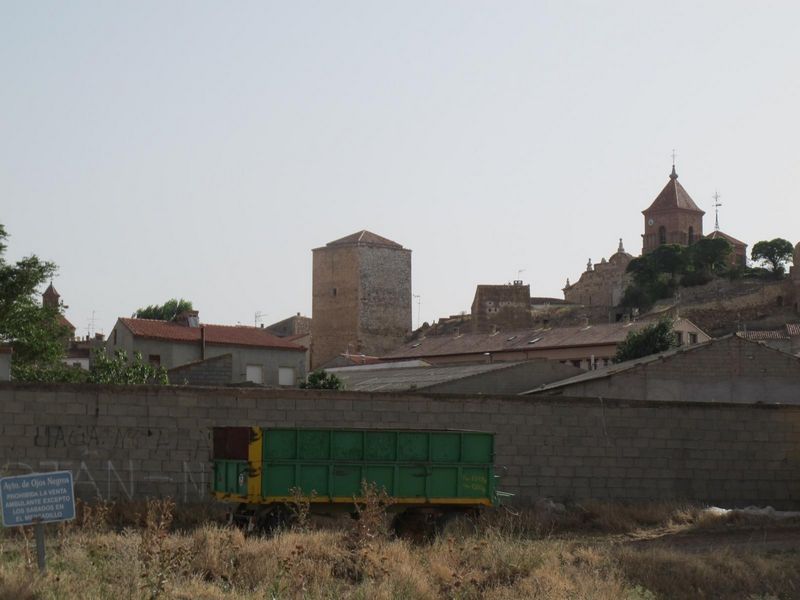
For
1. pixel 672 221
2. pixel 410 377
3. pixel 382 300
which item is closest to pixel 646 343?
pixel 410 377

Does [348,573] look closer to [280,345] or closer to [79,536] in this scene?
[79,536]

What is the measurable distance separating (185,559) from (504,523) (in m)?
7.72

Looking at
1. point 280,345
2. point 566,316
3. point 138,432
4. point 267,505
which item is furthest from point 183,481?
point 566,316

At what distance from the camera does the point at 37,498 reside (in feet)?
38.2

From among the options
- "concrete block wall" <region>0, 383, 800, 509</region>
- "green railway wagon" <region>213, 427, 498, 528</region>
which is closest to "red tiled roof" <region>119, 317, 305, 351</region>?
"concrete block wall" <region>0, 383, 800, 509</region>

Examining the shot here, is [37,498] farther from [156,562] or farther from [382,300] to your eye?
[382,300]

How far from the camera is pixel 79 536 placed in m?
15.4

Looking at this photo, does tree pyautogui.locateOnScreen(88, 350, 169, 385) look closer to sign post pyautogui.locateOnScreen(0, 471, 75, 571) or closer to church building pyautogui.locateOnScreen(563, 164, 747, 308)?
sign post pyautogui.locateOnScreen(0, 471, 75, 571)

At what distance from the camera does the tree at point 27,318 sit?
4350 cm

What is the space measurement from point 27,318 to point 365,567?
32.9m

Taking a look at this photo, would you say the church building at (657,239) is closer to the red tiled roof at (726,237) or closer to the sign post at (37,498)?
the red tiled roof at (726,237)

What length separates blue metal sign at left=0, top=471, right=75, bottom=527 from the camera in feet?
37.8

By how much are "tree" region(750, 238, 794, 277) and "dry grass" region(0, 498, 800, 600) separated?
302ft

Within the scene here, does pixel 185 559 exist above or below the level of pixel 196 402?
below
